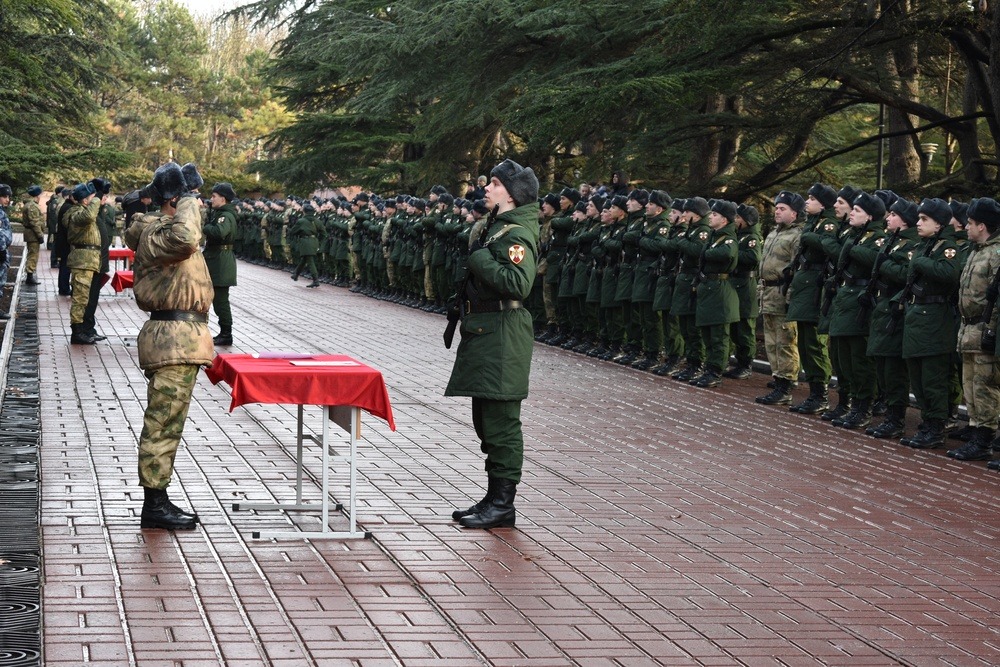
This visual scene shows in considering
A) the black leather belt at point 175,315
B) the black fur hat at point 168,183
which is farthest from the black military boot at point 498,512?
the black fur hat at point 168,183

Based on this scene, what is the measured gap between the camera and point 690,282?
15.4 meters

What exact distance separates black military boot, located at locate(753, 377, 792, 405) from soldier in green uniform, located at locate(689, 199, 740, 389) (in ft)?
3.84

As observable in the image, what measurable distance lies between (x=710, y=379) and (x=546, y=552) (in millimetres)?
7923

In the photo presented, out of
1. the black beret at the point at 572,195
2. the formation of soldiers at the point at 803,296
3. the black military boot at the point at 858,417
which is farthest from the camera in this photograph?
the black beret at the point at 572,195

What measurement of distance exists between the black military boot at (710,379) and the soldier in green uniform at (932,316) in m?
3.63

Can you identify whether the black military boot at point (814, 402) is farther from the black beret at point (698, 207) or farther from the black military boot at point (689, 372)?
the black beret at point (698, 207)

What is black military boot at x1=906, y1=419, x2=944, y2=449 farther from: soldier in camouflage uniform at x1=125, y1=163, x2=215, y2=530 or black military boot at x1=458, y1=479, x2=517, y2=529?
soldier in camouflage uniform at x1=125, y1=163, x2=215, y2=530

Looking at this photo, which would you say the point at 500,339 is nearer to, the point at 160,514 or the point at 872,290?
the point at 160,514

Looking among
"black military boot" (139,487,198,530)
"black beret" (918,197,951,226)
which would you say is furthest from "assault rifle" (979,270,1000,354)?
"black military boot" (139,487,198,530)

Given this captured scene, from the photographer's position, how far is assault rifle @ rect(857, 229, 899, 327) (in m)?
12.0

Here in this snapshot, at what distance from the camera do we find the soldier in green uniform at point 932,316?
1138 cm

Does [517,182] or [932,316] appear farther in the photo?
[932,316]

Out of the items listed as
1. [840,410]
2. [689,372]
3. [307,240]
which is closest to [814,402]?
[840,410]

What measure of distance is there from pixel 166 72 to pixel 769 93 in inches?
2646
